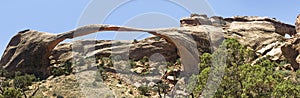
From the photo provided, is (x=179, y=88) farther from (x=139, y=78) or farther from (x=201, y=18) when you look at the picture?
(x=201, y=18)

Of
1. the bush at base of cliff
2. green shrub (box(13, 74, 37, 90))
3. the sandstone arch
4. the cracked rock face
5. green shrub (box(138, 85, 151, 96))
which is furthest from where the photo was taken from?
the cracked rock face

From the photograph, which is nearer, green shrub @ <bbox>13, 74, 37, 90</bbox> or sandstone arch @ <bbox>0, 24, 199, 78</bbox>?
green shrub @ <bbox>13, 74, 37, 90</bbox>

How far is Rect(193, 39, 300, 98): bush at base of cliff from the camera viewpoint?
57.2 ft

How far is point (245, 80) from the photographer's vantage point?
19.1 m

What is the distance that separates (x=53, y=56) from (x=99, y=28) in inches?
748

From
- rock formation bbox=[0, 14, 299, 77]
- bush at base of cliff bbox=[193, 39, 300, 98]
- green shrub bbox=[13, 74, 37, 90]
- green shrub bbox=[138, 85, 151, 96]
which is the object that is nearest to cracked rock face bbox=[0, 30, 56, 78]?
rock formation bbox=[0, 14, 299, 77]

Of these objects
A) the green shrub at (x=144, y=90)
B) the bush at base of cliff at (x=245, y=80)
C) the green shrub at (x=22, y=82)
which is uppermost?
the bush at base of cliff at (x=245, y=80)

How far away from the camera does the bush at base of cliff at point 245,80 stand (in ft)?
57.2

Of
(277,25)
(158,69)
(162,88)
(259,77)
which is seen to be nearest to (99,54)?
(158,69)

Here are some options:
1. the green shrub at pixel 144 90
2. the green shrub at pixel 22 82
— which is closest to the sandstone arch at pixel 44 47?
the green shrub at pixel 22 82

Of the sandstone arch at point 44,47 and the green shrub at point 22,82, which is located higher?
the sandstone arch at point 44,47

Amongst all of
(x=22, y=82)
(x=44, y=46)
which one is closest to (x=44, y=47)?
(x=44, y=46)

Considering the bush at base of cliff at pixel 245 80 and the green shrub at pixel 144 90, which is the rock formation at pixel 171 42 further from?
the bush at base of cliff at pixel 245 80

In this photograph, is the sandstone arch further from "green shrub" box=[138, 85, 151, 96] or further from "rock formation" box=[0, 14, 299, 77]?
"green shrub" box=[138, 85, 151, 96]
